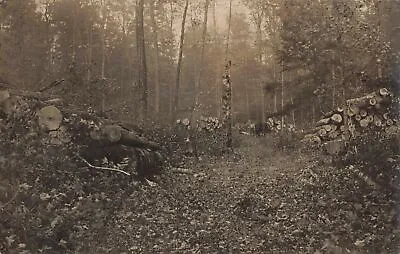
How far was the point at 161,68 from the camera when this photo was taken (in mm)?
2613

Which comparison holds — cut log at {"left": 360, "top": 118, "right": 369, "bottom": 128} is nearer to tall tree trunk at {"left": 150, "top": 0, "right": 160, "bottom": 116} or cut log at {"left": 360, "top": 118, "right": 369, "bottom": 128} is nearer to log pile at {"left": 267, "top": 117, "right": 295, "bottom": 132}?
log pile at {"left": 267, "top": 117, "right": 295, "bottom": 132}

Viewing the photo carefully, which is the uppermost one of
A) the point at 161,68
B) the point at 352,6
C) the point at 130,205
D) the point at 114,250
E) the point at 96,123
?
the point at 352,6

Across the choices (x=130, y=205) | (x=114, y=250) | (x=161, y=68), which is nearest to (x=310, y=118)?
(x=161, y=68)

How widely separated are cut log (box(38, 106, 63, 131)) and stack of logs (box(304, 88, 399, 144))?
121 cm

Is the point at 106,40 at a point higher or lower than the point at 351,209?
higher

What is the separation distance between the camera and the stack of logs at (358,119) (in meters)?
2.65

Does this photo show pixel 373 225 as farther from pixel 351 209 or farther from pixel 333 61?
pixel 333 61

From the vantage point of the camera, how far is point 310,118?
8.68 ft

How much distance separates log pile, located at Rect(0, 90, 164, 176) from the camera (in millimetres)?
2572

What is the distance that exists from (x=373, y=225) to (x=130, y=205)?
1194mm

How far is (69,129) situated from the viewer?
2586 mm

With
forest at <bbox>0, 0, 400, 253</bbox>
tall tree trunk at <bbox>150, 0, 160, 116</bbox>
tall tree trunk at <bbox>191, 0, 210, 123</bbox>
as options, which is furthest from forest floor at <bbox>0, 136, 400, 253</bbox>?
tall tree trunk at <bbox>150, 0, 160, 116</bbox>

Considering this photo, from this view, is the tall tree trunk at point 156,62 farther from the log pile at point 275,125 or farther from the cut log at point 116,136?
the log pile at point 275,125

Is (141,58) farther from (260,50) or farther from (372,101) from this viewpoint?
(372,101)
